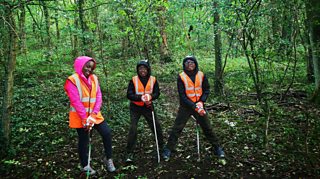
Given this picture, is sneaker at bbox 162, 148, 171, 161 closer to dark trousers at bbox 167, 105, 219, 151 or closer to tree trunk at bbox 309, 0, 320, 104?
dark trousers at bbox 167, 105, 219, 151

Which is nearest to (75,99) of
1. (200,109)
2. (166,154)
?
(166,154)

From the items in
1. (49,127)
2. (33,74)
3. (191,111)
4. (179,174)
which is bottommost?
(179,174)

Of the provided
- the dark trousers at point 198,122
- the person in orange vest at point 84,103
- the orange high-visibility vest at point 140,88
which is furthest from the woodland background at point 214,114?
the orange high-visibility vest at point 140,88

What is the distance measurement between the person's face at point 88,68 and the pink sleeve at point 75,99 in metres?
0.33

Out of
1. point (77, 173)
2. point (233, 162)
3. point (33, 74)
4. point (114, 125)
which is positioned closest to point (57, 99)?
point (114, 125)

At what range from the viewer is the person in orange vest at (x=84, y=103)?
4785 mm

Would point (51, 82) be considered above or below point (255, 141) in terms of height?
above

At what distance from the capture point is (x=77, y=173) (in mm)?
5398

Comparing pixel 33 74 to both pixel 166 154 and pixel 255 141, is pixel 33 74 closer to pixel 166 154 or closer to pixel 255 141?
pixel 166 154

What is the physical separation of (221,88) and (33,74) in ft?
32.4

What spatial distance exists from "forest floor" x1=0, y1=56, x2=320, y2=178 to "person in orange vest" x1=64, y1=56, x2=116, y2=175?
772mm

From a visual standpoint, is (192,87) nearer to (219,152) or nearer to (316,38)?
(219,152)

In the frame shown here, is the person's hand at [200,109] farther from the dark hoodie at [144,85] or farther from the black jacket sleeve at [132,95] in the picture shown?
the black jacket sleeve at [132,95]

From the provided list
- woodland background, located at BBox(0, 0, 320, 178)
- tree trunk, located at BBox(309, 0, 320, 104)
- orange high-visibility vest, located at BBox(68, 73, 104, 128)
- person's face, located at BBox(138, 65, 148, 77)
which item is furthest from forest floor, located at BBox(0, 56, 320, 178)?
person's face, located at BBox(138, 65, 148, 77)
